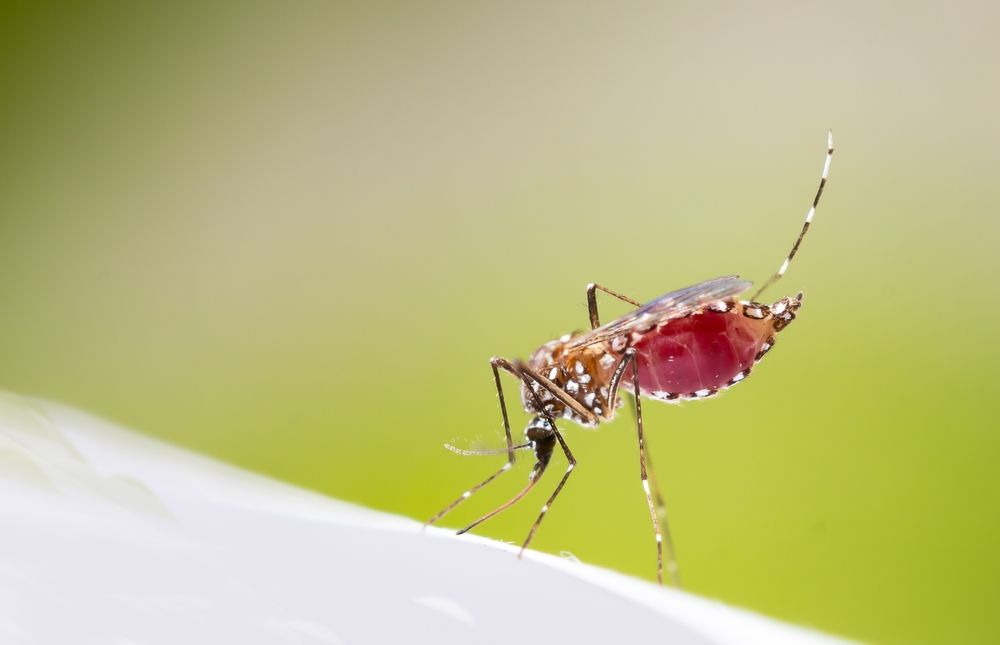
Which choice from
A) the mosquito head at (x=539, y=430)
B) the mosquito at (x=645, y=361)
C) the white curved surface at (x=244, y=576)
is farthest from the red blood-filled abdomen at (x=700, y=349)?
the white curved surface at (x=244, y=576)

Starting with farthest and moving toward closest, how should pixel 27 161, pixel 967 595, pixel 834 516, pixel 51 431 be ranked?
pixel 27 161, pixel 834 516, pixel 967 595, pixel 51 431

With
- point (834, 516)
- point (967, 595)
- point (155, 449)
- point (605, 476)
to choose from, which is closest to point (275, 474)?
point (605, 476)

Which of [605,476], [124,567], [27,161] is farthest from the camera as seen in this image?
[27,161]

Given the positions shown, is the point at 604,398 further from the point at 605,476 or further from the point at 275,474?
the point at 275,474

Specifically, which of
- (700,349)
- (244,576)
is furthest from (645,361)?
(244,576)

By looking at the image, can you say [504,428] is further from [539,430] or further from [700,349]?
[700,349]

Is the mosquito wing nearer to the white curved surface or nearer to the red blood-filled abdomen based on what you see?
the red blood-filled abdomen

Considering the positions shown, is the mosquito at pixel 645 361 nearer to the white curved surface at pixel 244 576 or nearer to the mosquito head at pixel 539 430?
the mosquito head at pixel 539 430

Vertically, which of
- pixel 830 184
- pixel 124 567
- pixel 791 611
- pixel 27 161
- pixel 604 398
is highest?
pixel 830 184
